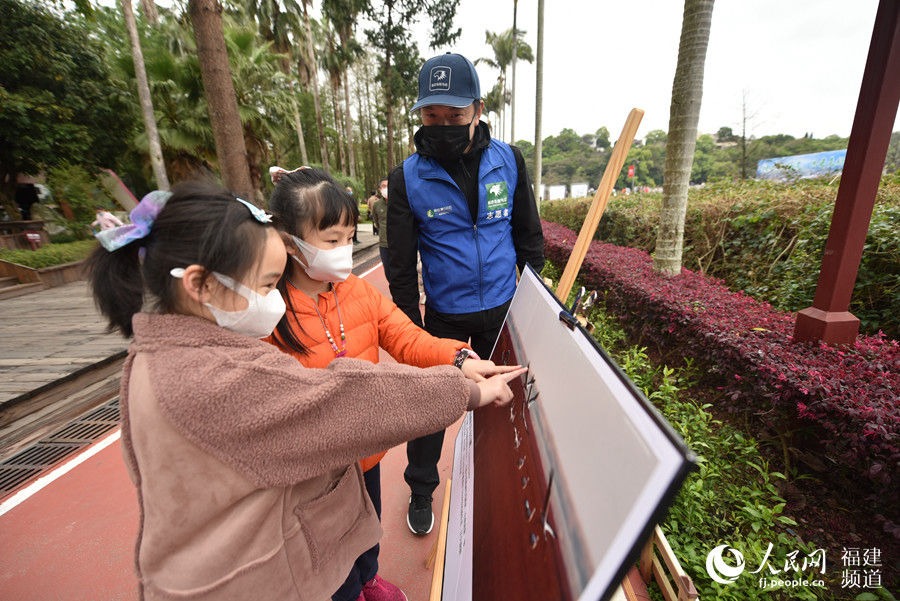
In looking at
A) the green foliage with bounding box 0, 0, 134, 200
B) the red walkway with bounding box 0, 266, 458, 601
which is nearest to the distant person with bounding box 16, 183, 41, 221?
the green foliage with bounding box 0, 0, 134, 200

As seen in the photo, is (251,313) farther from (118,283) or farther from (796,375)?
(796,375)

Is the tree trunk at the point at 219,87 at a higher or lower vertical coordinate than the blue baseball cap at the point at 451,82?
higher

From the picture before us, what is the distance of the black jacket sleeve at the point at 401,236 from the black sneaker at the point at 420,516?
1087mm

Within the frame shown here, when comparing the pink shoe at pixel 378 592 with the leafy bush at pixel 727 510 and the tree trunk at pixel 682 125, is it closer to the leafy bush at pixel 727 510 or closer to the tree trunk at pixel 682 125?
the leafy bush at pixel 727 510

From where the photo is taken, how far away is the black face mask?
5.61 feet

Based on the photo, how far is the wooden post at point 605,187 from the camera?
4.07 ft

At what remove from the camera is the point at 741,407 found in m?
2.34

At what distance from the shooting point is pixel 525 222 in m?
2.00

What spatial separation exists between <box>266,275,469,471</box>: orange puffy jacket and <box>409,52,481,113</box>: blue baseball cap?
2.72ft

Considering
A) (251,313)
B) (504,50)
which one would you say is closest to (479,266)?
(251,313)

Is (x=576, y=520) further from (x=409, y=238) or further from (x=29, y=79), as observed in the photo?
(x=29, y=79)

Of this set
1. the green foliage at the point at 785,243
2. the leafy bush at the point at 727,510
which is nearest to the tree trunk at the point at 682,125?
the green foliage at the point at 785,243

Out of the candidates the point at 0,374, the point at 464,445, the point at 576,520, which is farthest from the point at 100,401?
the point at 576,520

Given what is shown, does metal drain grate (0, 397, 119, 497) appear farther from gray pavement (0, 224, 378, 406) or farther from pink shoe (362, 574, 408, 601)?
pink shoe (362, 574, 408, 601)
